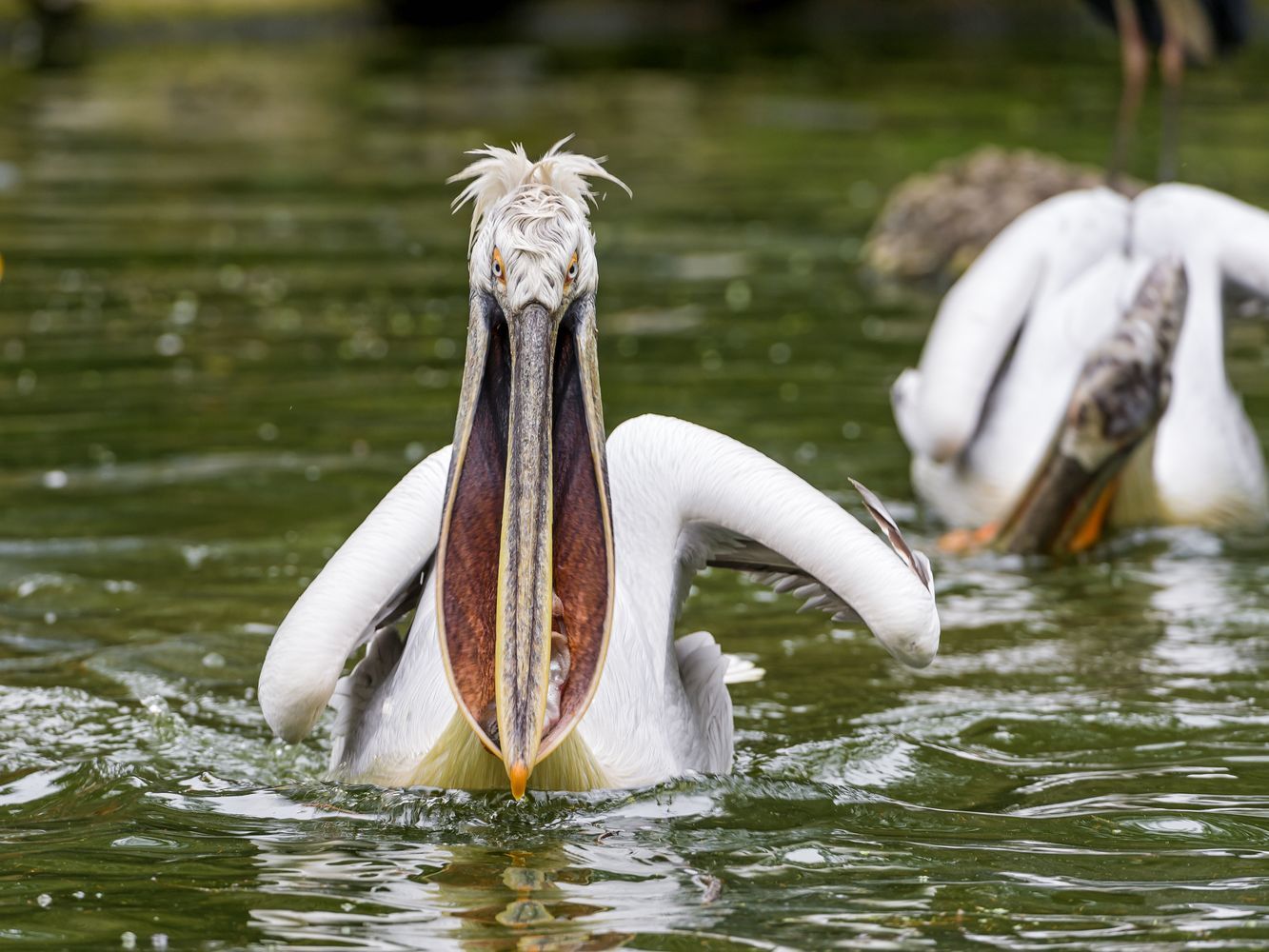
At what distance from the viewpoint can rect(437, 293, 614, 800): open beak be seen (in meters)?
3.11

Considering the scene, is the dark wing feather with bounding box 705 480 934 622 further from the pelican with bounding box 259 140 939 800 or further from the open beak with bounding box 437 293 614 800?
the open beak with bounding box 437 293 614 800

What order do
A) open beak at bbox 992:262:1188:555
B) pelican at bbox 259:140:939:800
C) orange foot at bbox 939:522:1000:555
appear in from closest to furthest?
pelican at bbox 259:140:939:800 < open beak at bbox 992:262:1188:555 < orange foot at bbox 939:522:1000:555

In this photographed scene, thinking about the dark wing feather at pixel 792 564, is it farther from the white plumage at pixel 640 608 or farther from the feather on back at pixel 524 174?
the feather on back at pixel 524 174

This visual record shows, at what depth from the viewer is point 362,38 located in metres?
25.8

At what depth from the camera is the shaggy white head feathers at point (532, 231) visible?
3.25m

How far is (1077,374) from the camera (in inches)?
225

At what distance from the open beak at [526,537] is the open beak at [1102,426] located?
213cm

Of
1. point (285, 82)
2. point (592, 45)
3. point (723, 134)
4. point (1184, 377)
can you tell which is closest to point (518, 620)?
point (1184, 377)

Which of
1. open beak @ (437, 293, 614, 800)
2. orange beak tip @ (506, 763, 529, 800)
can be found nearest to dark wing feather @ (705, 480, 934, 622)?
open beak @ (437, 293, 614, 800)

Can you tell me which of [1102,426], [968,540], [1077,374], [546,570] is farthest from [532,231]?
[1077,374]

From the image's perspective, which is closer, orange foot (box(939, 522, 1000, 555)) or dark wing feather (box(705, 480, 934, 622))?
dark wing feather (box(705, 480, 934, 622))

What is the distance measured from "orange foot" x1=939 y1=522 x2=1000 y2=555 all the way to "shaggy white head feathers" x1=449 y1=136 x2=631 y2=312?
93.8 inches

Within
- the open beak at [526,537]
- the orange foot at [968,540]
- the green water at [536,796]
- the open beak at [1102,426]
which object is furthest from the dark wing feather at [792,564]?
the orange foot at [968,540]

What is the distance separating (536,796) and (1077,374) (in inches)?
110
